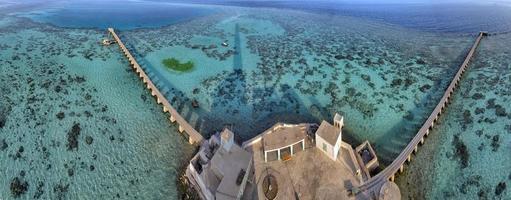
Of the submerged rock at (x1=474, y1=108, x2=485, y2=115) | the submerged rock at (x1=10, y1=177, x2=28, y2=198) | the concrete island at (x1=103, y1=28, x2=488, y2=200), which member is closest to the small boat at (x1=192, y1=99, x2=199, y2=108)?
the concrete island at (x1=103, y1=28, x2=488, y2=200)

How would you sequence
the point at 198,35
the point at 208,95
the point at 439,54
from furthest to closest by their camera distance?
1. the point at 198,35
2. the point at 439,54
3. the point at 208,95

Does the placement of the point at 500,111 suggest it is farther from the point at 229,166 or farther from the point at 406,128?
the point at 229,166

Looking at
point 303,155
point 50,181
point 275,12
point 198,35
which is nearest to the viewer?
point 303,155

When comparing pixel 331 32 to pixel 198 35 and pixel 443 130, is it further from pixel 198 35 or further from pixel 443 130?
pixel 443 130

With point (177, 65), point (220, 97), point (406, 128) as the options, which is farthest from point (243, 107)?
point (406, 128)

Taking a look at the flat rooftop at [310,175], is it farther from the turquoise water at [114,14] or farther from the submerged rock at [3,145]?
the turquoise water at [114,14]

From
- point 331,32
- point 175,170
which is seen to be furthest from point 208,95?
point 331,32

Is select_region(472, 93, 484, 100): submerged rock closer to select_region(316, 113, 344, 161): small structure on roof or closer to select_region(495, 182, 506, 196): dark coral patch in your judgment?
select_region(495, 182, 506, 196): dark coral patch

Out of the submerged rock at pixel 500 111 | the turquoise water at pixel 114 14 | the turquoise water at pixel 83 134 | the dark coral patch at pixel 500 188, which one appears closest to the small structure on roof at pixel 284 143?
the turquoise water at pixel 83 134
